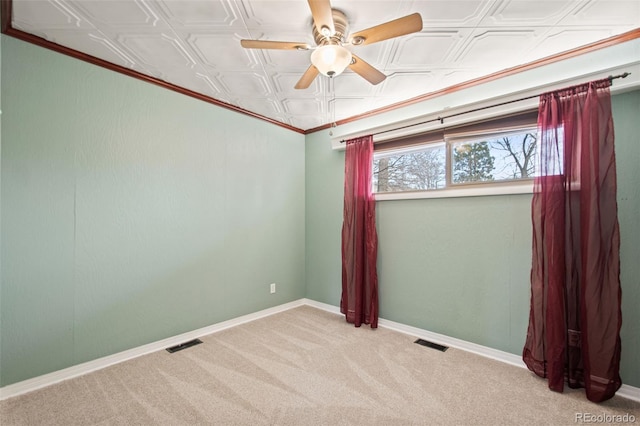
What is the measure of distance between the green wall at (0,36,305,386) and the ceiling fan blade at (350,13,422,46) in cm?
198

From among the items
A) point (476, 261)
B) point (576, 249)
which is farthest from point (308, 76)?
point (576, 249)

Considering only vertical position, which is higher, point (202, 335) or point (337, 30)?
point (337, 30)

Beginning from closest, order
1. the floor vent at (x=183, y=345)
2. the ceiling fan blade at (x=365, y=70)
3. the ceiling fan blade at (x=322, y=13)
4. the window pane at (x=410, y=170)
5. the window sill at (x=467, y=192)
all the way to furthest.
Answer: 1. the ceiling fan blade at (x=322, y=13)
2. the ceiling fan blade at (x=365, y=70)
3. the window sill at (x=467, y=192)
4. the floor vent at (x=183, y=345)
5. the window pane at (x=410, y=170)

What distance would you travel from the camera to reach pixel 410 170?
3.16 metres

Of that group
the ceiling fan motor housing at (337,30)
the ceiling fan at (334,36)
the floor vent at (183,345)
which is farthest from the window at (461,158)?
the floor vent at (183,345)

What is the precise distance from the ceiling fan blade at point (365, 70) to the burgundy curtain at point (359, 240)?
116 centimetres

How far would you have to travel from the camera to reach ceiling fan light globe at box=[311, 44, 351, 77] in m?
1.64

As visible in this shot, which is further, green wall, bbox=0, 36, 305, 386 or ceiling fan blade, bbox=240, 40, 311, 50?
green wall, bbox=0, 36, 305, 386

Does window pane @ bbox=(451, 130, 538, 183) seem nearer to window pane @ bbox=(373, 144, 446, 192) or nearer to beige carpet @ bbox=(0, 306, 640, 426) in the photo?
window pane @ bbox=(373, 144, 446, 192)

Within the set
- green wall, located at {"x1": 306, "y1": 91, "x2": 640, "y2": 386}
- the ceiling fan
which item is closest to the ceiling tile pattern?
the ceiling fan

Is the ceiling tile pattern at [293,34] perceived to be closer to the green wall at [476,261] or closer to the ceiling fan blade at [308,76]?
the ceiling fan blade at [308,76]

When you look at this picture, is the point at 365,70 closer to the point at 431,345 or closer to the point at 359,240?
the point at 359,240

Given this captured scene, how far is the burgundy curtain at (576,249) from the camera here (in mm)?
1884

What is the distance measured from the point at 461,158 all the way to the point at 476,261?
0.98 meters
